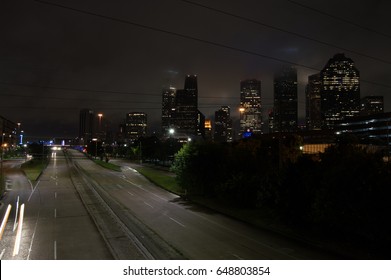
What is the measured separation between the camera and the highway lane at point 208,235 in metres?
18.3

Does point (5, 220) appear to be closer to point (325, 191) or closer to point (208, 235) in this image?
point (208, 235)

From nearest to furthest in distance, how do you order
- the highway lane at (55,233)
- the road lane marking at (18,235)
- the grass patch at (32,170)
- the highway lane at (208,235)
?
1. the highway lane at (55,233)
2. the highway lane at (208,235)
3. the road lane marking at (18,235)
4. the grass patch at (32,170)

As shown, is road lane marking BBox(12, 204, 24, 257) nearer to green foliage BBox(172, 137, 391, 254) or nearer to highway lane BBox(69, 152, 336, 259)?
highway lane BBox(69, 152, 336, 259)

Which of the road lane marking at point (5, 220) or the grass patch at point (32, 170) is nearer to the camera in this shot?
the road lane marking at point (5, 220)

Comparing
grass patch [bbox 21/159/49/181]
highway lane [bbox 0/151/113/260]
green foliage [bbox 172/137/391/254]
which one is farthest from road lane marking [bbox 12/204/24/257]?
grass patch [bbox 21/159/49/181]

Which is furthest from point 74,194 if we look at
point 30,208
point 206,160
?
point 206,160

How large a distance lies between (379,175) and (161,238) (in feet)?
46.0

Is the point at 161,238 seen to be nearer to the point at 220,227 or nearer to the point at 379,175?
the point at 220,227

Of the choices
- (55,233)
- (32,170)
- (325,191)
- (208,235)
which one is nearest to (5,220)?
(55,233)

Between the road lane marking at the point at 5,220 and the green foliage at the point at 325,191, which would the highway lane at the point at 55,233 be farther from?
the green foliage at the point at 325,191

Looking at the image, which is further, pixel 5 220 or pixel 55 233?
pixel 5 220

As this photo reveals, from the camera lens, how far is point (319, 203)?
64.6 ft

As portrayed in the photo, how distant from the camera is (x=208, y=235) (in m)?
22.5

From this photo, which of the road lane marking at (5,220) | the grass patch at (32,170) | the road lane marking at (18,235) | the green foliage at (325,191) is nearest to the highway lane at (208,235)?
the green foliage at (325,191)
